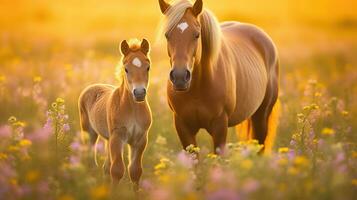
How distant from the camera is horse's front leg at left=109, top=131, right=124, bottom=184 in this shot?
6441 millimetres

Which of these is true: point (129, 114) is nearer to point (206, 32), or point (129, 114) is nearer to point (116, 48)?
point (206, 32)

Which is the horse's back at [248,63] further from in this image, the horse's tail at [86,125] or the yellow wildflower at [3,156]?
the yellow wildflower at [3,156]

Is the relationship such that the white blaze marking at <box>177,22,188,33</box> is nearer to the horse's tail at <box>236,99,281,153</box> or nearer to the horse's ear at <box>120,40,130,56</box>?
the horse's ear at <box>120,40,130,56</box>

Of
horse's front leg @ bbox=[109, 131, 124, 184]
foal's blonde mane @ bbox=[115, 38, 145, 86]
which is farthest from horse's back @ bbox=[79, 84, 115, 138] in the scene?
horse's front leg @ bbox=[109, 131, 124, 184]

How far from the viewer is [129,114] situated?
6.66 m

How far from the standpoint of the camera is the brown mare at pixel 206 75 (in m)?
6.42

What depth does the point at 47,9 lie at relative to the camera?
3173 cm

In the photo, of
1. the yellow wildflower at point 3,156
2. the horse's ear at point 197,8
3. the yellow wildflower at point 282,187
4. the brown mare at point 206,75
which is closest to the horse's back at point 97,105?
the brown mare at point 206,75

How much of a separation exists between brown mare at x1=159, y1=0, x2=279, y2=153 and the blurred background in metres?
0.36

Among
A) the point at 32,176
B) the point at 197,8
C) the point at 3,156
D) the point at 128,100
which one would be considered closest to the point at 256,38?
the point at 197,8

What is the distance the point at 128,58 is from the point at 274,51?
130 inches

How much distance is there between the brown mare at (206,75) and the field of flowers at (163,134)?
1.38 ft

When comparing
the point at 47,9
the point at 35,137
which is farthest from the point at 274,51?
the point at 47,9

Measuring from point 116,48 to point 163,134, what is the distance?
1019 cm
